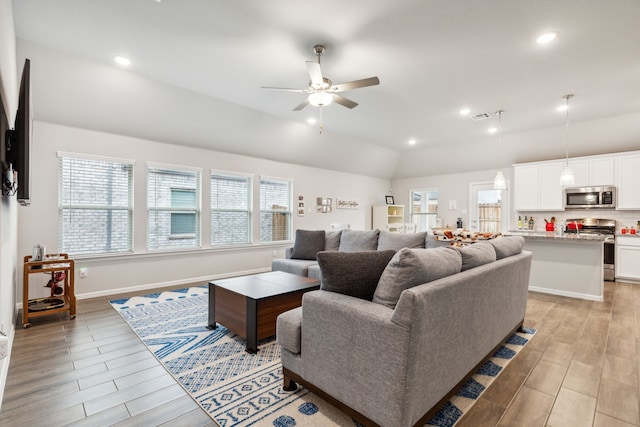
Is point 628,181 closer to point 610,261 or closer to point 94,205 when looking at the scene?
point 610,261

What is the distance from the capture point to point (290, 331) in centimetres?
196

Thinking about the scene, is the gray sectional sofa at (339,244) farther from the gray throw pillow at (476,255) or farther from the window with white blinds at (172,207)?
the window with white blinds at (172,207)

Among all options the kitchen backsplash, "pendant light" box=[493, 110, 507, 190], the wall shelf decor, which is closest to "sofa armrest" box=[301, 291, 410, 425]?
"pendant light" box=[493, 110, 507, 190]

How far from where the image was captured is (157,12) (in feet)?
8.71

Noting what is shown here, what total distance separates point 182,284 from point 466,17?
5286mm

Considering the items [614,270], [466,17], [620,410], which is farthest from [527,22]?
[614,270]

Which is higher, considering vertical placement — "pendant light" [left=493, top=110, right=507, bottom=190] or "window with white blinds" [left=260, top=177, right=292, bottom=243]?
"pendant light" [left=493, top=110, right=507, bottom=190]

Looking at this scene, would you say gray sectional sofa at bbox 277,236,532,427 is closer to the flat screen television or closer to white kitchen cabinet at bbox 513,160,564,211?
the flat screen television

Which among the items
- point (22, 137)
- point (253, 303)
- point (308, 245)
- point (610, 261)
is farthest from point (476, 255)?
point (610, 261)

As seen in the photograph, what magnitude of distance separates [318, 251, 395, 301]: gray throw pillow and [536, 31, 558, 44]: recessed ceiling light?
9.43 feet

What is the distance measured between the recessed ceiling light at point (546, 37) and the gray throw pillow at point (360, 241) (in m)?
2.87

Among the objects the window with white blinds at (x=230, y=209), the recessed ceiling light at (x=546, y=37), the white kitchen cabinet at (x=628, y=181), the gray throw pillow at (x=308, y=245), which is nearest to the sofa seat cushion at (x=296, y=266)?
the gray throw pillow at (x=308, y=245)

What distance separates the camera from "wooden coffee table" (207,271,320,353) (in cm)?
268

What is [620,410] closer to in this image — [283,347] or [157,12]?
[283,347]
